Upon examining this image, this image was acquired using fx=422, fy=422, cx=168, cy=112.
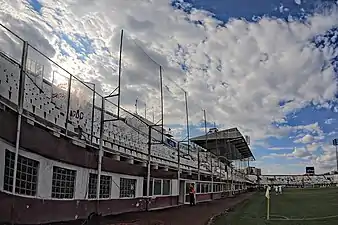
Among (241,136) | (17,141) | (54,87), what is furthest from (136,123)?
(241,136)

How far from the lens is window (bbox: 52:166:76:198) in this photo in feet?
49.0

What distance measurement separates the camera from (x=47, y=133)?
1356cm

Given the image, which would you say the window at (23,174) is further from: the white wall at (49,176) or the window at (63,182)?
the window at (63,182)

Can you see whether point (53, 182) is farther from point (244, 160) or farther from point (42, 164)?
point (244, 160)

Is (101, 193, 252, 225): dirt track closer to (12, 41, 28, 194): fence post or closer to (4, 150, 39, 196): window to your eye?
(4, 150, 39, 196): window

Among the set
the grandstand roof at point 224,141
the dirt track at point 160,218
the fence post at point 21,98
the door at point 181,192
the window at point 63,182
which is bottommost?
the dirt track at point 160,218

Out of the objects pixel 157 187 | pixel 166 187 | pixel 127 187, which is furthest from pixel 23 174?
pixel 166 187

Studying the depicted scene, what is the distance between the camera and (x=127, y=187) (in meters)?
23.8

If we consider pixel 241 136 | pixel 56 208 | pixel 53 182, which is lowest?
pixel 56 208

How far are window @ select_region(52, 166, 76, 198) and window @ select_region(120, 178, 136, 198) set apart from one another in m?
6.48

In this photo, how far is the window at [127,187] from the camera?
23.0 meters

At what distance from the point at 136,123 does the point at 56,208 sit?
561 inches

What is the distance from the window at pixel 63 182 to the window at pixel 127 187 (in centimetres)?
648

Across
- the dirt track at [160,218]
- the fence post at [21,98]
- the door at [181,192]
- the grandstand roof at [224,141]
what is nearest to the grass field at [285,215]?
the dirt track at [160,218]
